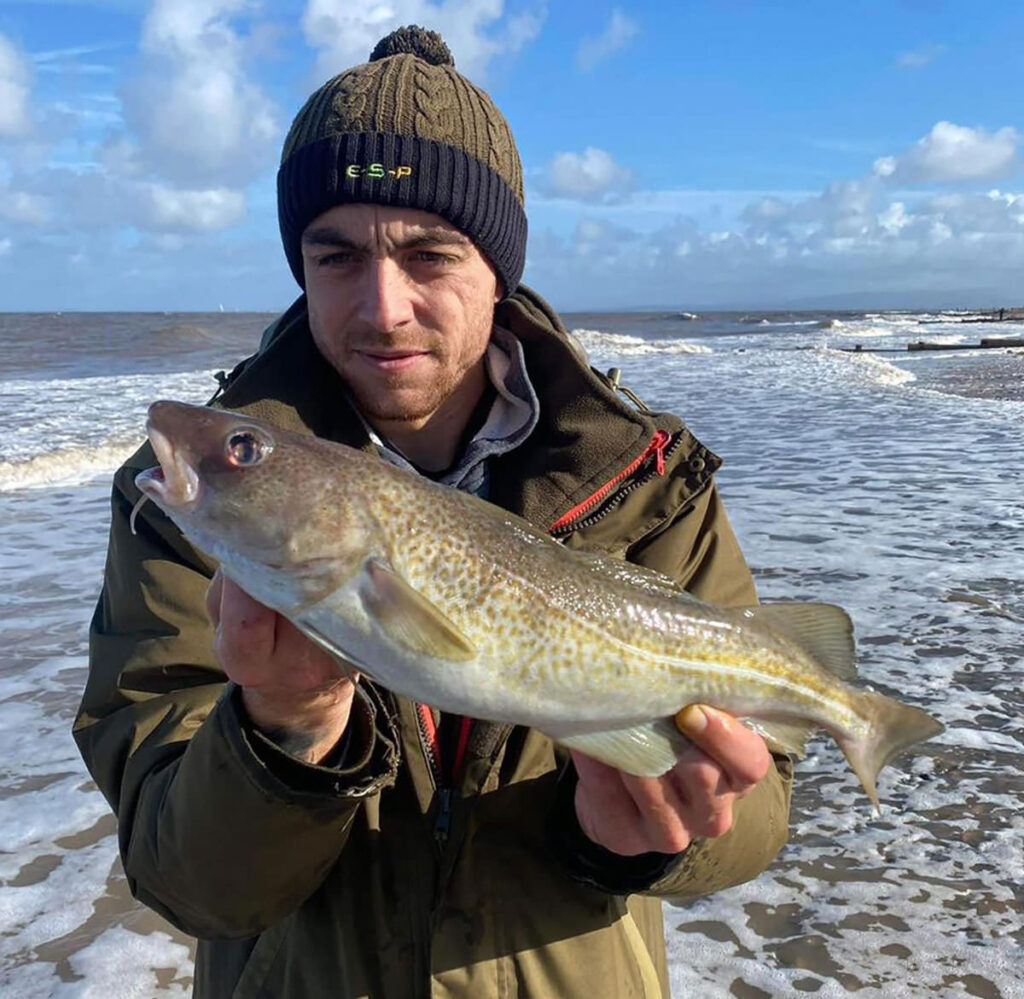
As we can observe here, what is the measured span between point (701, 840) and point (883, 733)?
0.61 metres

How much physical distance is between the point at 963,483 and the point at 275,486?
10993mm

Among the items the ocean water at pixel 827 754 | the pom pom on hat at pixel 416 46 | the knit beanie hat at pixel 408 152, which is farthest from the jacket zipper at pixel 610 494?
the ocean water at pixel 827 754

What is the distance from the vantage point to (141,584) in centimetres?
265

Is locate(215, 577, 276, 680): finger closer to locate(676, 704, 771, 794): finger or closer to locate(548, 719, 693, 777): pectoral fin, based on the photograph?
locate(548, 719, 693, 777): pectoral fin

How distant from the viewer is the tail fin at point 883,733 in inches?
103

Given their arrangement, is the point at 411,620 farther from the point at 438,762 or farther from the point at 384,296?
the point at 384,296

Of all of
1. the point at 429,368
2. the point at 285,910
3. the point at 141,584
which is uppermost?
the point at 429,368

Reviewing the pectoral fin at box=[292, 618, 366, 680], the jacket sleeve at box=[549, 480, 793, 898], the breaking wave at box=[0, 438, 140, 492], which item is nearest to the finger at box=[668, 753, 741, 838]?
the jacket sleeve at box=[549, 480, 793, 898]

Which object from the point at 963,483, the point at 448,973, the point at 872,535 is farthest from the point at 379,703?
the point at 963,483

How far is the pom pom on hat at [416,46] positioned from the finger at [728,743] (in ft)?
8.65

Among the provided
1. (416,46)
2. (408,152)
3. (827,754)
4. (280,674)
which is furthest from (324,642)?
(827,754)

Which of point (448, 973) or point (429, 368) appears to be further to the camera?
point (429, 368)

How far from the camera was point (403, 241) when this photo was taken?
3170 mm

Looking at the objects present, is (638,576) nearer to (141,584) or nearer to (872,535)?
(141,584)
